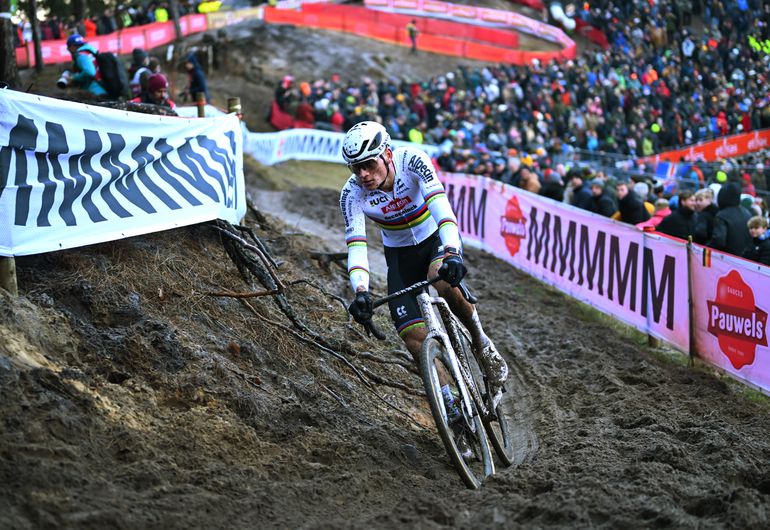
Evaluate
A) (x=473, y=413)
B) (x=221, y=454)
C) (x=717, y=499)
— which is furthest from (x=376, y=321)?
→ (x=717, y=499)

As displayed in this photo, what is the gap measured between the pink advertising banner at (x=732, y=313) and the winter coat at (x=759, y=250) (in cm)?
96

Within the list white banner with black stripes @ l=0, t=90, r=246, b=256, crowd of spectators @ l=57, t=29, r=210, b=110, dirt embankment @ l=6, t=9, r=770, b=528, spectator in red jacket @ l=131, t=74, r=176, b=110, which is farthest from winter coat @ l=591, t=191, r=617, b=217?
white banner with black stripes @ l=0, t=90, r=246, b=256

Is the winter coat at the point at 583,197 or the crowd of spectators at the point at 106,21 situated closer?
the winter coat at the point at 583,197

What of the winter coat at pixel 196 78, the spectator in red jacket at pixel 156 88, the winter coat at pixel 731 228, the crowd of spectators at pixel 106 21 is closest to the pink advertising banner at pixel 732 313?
the winter coat at pixel 731 228

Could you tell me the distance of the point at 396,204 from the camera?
22.4 feet

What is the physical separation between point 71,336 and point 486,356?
10.3ft

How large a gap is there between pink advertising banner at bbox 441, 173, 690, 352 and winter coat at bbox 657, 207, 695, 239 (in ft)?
2.44

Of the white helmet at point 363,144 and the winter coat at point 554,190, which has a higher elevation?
the white helmet at point 363,144

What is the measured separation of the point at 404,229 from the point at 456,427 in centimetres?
161

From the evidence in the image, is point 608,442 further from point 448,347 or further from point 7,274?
point 7,274

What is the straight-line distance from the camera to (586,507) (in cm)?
511

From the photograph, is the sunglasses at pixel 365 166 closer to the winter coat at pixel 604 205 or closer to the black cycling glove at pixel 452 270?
the black cycling glove at pixel 452 270

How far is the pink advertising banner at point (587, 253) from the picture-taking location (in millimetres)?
10211

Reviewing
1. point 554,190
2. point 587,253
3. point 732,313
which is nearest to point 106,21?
point 554,190
